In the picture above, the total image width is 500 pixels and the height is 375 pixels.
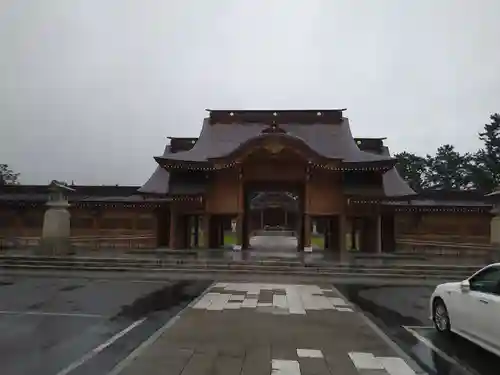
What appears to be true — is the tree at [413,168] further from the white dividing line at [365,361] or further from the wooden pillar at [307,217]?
the white dividing line at [365,361]

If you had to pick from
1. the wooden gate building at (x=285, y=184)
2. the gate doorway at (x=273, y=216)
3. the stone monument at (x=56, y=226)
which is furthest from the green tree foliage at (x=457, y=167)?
the stone monument at (x=56, y=226)

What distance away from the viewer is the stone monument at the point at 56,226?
1883cm

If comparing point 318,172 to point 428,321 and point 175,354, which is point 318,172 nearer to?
point 428,321

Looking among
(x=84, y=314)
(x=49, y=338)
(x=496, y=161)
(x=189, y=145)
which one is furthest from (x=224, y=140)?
(x=496, y=161)

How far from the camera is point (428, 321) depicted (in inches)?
328

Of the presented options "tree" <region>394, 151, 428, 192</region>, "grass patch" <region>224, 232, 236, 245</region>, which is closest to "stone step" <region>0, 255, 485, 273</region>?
"grass patch" <region>224, 232, 236, 245</region>

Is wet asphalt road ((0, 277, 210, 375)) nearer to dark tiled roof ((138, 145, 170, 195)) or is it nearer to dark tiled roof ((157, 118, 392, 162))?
dark tiled roof ((138, 145, 170, 195))

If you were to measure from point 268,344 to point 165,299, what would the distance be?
4564mm

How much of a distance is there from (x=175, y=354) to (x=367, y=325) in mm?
3696

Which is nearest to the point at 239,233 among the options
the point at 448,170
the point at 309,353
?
the point at 309,353

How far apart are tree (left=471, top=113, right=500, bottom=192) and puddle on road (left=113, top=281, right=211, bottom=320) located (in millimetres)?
38473

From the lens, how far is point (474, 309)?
616 cm

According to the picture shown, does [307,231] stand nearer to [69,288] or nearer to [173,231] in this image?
[173,231]

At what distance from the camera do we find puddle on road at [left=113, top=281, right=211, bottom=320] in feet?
28.9
